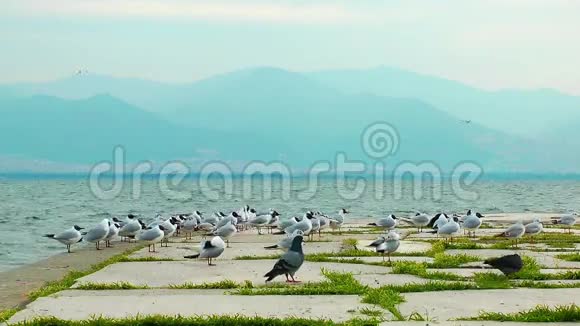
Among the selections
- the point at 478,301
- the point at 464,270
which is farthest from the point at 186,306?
the point at 464,270

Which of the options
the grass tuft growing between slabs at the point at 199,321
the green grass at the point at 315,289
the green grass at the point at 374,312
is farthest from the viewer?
the green grass at the point at 315,289

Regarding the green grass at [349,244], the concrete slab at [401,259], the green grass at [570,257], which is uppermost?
the green grass at [570,257]

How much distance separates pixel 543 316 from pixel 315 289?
10.0ft

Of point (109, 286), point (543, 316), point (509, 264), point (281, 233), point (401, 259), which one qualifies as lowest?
point (281, 233)

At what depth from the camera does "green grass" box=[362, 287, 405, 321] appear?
8563 millimetres

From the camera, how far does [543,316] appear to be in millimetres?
7918

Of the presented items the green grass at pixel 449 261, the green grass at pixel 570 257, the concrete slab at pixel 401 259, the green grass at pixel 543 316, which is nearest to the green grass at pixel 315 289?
the green grass at pixel 543 316

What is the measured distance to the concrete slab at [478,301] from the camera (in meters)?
8.48

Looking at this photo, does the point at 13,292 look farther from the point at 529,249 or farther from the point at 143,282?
the point at 529,249

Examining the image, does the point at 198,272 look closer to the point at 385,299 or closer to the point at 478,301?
the point at 385,299

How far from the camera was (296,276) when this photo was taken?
11.9m

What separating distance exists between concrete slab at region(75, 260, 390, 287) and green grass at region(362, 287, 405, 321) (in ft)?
6.33

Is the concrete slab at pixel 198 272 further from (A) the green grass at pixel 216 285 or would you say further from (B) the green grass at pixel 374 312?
(B) the green grass at pixel 374 312

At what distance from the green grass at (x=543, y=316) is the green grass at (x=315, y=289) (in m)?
2.17
